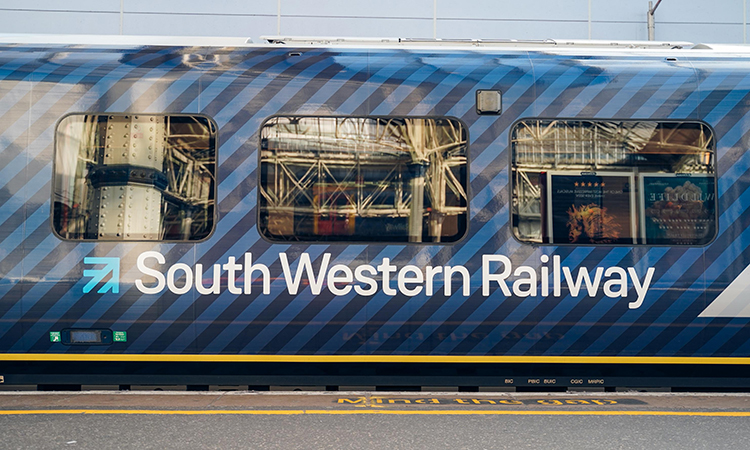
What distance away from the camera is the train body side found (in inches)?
197

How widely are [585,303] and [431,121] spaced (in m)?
1.95

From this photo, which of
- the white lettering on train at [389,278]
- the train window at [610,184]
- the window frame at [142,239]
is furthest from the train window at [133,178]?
the train window at [610,184]

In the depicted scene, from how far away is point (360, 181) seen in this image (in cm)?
507

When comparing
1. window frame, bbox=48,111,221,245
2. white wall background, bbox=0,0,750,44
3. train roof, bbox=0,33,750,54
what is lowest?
window frame, bbox=48,111,221,245

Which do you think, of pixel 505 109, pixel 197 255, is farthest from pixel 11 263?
pixel 505 109

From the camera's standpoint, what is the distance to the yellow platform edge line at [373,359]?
5.02m

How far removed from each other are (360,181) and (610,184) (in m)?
2.06

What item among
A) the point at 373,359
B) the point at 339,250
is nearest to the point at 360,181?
the point at 339,250

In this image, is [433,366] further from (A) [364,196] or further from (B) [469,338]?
(A) [364,196]

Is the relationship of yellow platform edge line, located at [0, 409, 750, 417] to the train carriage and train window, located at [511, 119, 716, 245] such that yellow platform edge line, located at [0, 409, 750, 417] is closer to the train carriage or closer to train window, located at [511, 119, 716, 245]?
the train carriage

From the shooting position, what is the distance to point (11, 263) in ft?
16.4

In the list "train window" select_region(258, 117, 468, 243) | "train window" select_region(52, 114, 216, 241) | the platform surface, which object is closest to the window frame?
"train window" select_region(52, 114, 216, 241)

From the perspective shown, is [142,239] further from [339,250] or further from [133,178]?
[339,250]

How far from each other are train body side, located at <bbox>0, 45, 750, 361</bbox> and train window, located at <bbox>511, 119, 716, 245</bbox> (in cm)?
10
